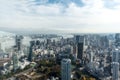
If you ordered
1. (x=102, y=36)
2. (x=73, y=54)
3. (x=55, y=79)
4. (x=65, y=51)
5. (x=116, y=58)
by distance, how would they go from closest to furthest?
(x=55, y=79) → (x=116, y=58) → (x=73, y=54) → (x=65, y=51) → (x=102, y=36)

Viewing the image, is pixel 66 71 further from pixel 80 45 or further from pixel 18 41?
pixel 18 41

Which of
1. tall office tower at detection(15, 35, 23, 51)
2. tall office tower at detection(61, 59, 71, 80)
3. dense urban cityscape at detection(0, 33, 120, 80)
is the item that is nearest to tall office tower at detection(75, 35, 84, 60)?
dense urban cityscape at detection(0, 33, 120, 80)

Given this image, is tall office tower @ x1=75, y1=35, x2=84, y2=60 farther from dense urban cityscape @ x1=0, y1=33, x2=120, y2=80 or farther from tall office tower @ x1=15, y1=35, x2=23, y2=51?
tall office tower @ x1=15, y1=35, x2=23, y2=51

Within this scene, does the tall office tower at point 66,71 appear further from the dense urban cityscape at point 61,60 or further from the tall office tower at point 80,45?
the tall office tower at point 80,45

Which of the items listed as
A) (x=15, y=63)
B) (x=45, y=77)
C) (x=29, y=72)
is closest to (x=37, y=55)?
(x=15, y=63)

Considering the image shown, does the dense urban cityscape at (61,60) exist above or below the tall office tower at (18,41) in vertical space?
below

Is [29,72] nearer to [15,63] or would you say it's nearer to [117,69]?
[15,63]

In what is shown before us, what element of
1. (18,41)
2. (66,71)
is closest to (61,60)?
(66,71)

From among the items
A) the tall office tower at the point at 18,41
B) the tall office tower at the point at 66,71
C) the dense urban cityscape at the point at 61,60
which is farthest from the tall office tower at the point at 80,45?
the tall office tower at the point at 66,71
